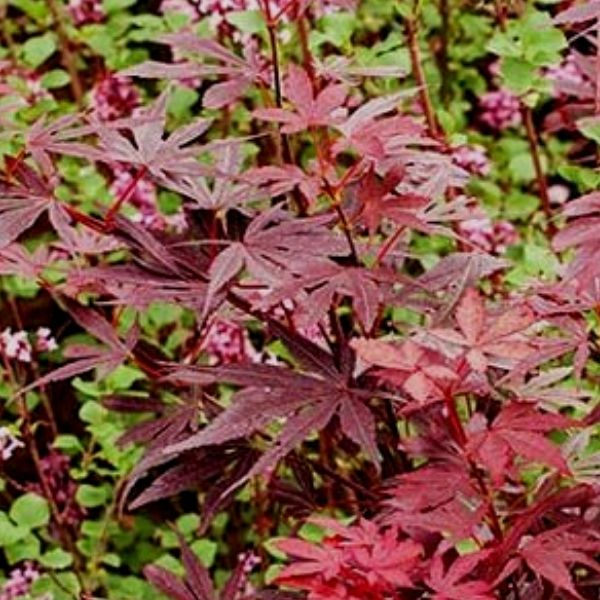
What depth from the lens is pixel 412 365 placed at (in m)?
1.17

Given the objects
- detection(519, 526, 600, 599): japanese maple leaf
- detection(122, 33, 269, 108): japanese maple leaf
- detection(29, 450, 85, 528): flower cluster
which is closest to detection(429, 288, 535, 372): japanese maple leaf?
detection(519, 526, 600, 599): japanese maple leaf

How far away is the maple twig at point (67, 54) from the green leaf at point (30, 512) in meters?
0.86

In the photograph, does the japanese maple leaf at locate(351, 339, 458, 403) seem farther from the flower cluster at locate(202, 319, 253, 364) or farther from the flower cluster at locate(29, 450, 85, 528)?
the flower cluster at locate(29, 450, 85, 528)

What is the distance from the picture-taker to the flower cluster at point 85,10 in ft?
8.75

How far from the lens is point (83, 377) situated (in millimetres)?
2742

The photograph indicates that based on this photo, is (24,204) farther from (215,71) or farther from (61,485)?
(61,485)

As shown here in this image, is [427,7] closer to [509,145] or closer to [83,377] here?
[509,145]

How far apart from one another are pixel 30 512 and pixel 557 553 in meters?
1.12

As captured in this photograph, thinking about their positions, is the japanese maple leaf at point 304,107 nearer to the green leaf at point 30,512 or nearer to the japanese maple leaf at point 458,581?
the japanese maple leaf at point 458,581

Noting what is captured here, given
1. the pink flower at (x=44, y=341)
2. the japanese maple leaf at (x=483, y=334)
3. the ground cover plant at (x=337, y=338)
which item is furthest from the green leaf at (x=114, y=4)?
the japanese maple leaf at (x=483, y=334)

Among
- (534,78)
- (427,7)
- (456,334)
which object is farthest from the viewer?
(427,7)

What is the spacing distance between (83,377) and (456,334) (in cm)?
161

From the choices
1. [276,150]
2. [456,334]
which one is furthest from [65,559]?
[456,334]

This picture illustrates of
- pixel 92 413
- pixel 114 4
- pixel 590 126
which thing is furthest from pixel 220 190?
pixel 114 4
